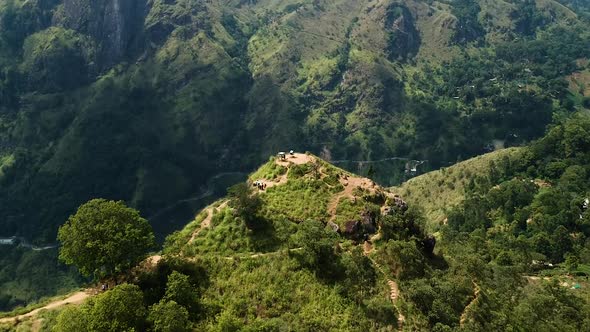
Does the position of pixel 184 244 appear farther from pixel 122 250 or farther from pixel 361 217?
pixel 361 217

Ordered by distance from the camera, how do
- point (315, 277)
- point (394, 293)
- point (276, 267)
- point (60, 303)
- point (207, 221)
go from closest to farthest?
point (394, 293) → point (315, 277) → point (276, 267) → point (60, 303) → point (207, 221)

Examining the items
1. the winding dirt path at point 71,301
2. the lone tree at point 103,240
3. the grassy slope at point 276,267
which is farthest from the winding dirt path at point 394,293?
the lone tree at point 103,240

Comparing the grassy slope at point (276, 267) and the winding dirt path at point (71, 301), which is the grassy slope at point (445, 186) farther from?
the winding dirt path at point (71, 301)

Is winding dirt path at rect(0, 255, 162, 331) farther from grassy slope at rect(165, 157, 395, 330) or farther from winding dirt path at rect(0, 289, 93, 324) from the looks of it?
grassy slope at rect(165, 157, 395, 330)

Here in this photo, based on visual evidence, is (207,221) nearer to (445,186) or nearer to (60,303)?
(60,303)

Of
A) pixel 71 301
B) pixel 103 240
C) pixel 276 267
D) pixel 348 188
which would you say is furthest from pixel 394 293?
pixel 71 301
